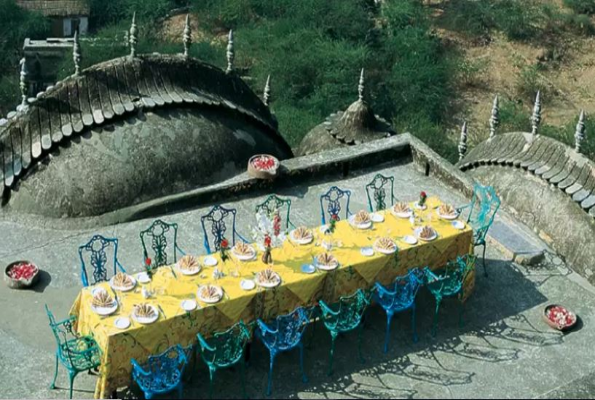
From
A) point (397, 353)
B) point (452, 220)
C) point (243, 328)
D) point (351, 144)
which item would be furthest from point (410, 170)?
point (243, 328)

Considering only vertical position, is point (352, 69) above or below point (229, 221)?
below

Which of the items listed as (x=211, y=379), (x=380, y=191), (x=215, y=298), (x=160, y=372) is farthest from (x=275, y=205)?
(x=160, y=372)

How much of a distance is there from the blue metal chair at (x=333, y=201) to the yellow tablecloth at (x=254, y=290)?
5.38 ft

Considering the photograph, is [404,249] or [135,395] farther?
[404,249]

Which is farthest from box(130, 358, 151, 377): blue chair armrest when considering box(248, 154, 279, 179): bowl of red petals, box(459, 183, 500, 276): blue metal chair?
box(459, 183, 500, 276): blue metal chair

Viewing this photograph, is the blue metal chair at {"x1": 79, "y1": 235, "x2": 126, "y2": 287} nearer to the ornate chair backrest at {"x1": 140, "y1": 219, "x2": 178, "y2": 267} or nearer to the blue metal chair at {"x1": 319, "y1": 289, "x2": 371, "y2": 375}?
Answer: the ornate chair backrest at {"x1": 140, "y1": 219, "x2": 178, "y2": 267}

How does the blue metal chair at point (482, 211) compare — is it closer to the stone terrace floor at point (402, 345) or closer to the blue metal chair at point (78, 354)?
the stone terrace floor at point (402, 345)

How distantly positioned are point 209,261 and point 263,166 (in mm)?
3855

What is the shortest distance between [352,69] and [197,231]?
22225 millimetres

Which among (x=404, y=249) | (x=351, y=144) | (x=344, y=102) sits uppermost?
(x=404, y=249)

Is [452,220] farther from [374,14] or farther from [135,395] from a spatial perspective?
[374,14]

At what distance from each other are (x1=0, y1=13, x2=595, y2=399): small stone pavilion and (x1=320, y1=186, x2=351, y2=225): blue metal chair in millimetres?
224

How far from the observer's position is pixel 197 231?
16469 millimetres

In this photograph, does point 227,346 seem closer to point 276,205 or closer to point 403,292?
point 403,292
